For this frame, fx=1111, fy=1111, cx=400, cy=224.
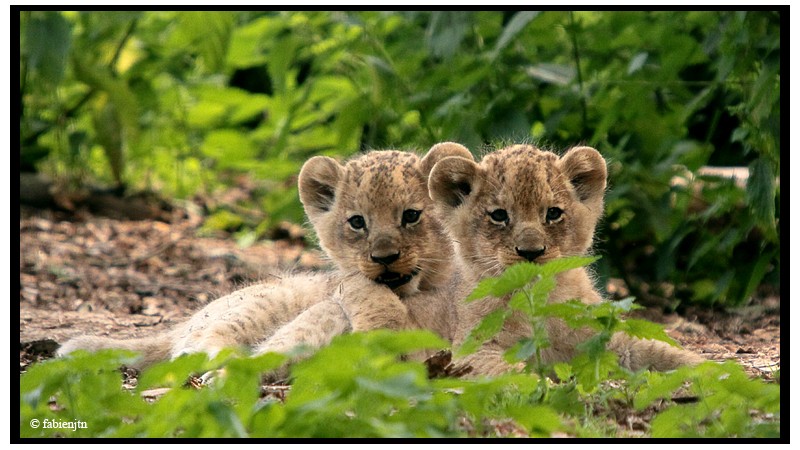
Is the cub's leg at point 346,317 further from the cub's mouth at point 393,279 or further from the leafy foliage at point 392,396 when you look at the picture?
the leafy foliage at point 392,396

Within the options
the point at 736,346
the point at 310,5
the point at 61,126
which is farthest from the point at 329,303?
the point at 61,126

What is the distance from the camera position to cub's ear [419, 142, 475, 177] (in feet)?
23.6

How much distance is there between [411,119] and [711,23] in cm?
315

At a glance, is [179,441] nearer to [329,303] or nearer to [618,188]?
[329,303]

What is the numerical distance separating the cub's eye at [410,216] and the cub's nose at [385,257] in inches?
11.4

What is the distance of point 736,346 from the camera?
821 centimetres

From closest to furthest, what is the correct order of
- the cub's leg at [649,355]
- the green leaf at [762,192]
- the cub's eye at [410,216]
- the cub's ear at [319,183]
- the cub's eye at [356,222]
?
the cub's leg at [649,355], the cub's eye at [410,216], the cub's eye at [356,222], the cub's ear at [319,183], the green leaf at [762,192]

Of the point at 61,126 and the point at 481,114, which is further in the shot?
the point at 61,126

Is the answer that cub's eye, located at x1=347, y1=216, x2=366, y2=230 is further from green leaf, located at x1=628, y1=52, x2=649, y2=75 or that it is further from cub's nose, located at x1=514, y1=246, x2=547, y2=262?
green leaf, located at x1=628, y1=52, x2=649, y2=75

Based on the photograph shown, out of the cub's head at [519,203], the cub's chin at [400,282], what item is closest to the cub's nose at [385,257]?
the cub's chin at [400,282]

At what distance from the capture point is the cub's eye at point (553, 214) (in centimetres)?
675

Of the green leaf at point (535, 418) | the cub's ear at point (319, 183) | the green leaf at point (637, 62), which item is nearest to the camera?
the green leaf at point (535, 418)

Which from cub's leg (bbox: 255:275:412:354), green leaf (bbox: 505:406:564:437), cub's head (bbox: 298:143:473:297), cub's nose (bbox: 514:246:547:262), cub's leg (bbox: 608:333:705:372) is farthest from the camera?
cub's head (bbox: 298:143:473:297)

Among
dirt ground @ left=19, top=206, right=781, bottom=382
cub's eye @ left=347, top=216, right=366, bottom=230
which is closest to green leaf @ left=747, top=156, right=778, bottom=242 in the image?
dirt ground @ left=19, top=206, right=781, bottom=382
